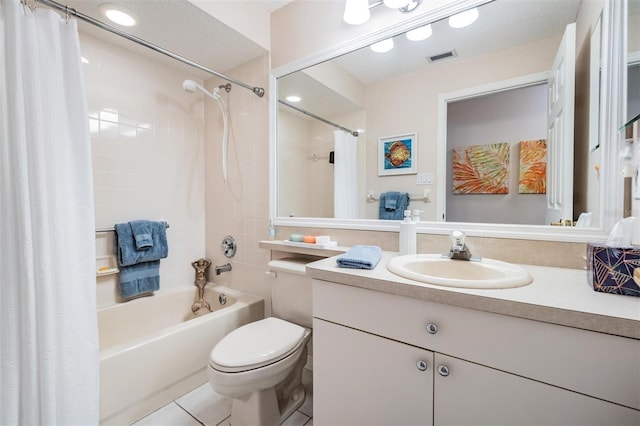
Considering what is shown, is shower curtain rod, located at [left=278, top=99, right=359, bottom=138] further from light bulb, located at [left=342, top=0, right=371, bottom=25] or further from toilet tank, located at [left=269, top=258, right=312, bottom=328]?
toilet tank, located at [left=269, top=258, right=312, bottom=328]

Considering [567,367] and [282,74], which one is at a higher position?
[282,74]

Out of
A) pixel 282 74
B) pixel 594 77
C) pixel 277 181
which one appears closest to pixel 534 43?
pixel 594 77

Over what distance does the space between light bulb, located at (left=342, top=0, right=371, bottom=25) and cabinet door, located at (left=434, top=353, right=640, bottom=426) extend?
158 centimetres

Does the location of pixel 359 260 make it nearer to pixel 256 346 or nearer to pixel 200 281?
pixel 256 346

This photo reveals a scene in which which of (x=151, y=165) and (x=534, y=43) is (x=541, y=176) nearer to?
(x=534, y=43)

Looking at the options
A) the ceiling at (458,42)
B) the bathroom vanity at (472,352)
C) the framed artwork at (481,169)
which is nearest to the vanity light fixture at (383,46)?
the ceiling at (458,42)

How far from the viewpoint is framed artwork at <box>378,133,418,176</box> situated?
1423mm

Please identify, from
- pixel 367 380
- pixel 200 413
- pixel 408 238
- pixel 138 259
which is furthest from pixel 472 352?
pixel 138 259

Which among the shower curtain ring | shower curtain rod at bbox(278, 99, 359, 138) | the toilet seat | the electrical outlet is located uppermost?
the shower curtain ring

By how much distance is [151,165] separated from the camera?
2.01m

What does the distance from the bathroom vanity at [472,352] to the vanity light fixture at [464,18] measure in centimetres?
111

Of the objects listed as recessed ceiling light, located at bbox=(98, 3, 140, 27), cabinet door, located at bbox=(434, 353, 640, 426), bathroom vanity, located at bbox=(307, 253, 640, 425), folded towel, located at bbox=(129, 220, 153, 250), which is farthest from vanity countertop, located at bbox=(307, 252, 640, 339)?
recessed ceiling light, located at bbox=(98, 3, 140, 27)

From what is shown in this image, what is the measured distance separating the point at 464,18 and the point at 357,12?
517mm

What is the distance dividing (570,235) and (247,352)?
1.36m
